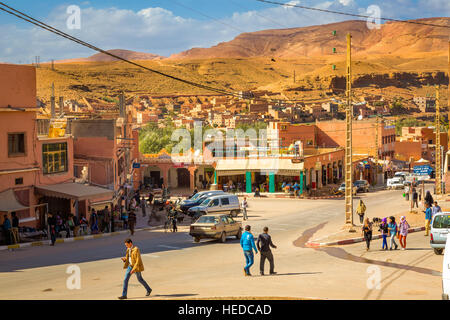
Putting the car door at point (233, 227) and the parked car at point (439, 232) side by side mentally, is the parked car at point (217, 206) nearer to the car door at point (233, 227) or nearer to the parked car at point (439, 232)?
the car door at point (233, 227)

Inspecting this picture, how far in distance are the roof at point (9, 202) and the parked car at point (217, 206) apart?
1098cm

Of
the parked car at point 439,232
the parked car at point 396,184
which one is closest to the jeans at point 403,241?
the parked car at point 439,232

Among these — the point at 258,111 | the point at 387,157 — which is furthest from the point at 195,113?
the point at 387,157

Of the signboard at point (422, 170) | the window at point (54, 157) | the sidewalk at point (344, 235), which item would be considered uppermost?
the window at point (54, 157)

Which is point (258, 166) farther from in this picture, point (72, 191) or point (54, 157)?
point (72, 191)

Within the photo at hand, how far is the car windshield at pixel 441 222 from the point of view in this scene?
22812mm

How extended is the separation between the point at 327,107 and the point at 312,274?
464ft

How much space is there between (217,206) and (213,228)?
11.5 metres

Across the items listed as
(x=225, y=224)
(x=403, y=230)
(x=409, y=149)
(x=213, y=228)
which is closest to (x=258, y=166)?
(x=225, y=224)

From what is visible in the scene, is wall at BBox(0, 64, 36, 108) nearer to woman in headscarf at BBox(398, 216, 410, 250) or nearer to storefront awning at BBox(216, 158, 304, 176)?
woman in headscarf at BBox(398, 216, 410, 250)

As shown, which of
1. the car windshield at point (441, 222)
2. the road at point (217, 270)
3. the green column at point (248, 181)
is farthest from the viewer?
the green column at point (248, 181)
